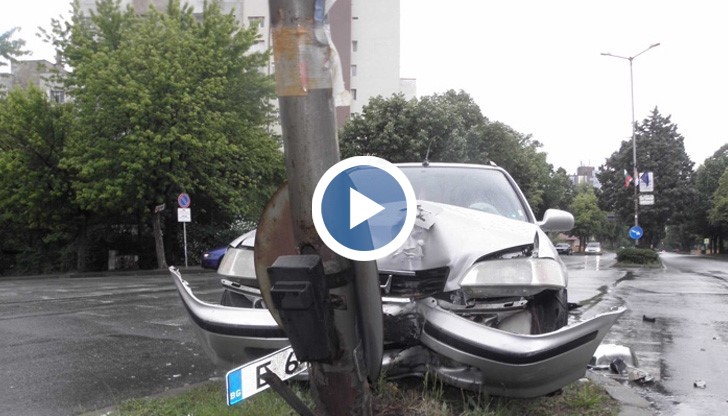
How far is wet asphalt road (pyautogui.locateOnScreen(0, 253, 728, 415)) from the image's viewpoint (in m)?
4.80

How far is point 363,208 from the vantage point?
256 centimetres

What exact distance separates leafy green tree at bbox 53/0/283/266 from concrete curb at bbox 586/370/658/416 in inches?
798

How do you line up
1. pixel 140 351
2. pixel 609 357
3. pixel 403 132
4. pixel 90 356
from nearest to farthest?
pixel 609 357, pixel 90 356, pixel 140 351, pixel 403 132

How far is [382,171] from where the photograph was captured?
2637 mm

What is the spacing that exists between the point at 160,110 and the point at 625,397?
21858mm

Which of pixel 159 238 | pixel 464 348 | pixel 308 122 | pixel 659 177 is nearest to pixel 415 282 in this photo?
pixel 464 348

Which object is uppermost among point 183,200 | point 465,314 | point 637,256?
point 183,200

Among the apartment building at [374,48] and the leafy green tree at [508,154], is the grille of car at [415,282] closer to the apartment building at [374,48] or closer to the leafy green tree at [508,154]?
the leafy green tree at [508,154]

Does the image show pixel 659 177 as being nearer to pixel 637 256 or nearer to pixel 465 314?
pixel 637 256

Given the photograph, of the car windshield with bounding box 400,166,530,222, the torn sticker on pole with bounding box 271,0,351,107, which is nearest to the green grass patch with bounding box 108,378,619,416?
the car windshield with bounding box 400,166,530,222

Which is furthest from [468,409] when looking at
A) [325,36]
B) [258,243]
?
[325,36]

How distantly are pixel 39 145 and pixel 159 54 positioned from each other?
621cm

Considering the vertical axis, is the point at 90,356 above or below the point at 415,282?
below

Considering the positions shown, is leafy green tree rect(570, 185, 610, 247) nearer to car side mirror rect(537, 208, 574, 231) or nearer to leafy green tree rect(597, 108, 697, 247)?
leafy green tree rect(597, 108, 697, 247)
